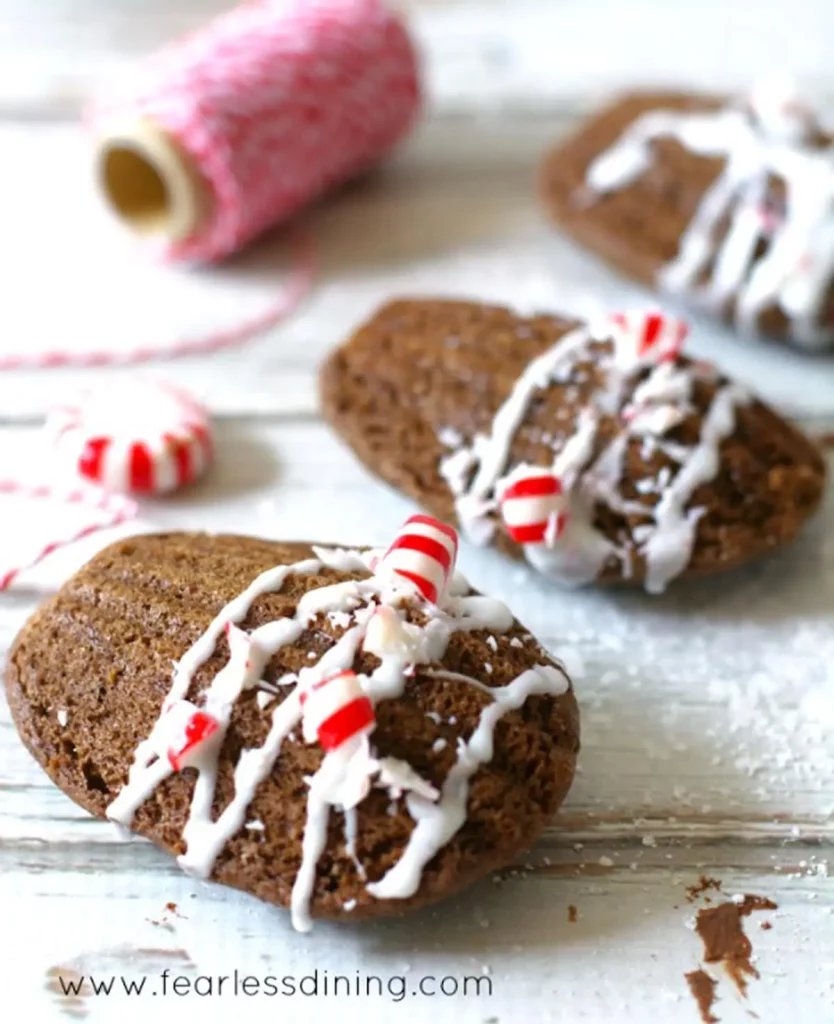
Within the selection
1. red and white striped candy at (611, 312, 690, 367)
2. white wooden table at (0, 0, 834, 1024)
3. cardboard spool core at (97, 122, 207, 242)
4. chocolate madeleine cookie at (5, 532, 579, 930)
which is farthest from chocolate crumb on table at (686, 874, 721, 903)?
cardboard spool core at (97, 122, 207, 242)

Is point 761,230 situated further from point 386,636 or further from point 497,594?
point 386,636

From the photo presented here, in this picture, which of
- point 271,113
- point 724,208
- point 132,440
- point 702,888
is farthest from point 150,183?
point 702,888

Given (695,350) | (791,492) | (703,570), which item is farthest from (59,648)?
(695,350)

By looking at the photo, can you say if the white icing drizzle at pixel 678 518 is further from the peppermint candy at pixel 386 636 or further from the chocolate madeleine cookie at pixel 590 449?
the peppermint candy at pixel 386 636

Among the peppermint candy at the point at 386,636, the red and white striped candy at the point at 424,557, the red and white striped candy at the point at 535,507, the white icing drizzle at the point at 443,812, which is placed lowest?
the white icing drizzle at the point at 443,812

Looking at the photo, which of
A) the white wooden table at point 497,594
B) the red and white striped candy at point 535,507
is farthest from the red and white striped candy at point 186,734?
the red and white striped candy at point 535,507

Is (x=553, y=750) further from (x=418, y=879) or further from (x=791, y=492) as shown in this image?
(x=791, y=492)
